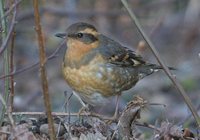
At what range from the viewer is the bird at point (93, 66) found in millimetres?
5273

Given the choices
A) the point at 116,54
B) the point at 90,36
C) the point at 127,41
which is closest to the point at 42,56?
the point at 90,36

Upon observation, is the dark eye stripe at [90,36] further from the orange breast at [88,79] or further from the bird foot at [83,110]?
the bird foot at [83,110]

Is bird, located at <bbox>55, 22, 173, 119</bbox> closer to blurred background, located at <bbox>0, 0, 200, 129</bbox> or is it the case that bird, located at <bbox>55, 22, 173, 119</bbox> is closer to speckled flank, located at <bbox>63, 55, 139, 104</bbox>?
speckled flank, located at <bbox>63, 55, 139, 104</bbox>

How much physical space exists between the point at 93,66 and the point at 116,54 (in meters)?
0.33

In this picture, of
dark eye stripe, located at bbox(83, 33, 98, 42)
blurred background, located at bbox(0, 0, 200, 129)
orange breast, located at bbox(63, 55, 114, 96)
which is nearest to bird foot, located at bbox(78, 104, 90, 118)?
orange breast, located at bbox(63, 55, 114, 96)

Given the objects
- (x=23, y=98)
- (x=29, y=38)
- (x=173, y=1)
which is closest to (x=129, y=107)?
(x=23, y=98)

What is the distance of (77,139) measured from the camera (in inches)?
170

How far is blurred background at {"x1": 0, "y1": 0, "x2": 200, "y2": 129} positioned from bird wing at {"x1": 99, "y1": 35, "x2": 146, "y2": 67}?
2242 millimetres

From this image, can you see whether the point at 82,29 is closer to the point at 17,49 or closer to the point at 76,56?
the point at 76,56

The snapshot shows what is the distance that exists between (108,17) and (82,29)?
5.43 metres

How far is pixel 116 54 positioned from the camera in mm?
5590

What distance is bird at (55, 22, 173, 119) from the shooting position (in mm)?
5273

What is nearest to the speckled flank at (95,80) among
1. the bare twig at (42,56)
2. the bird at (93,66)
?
the bird at (93,66)

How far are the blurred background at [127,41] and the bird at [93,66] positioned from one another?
236 cm
